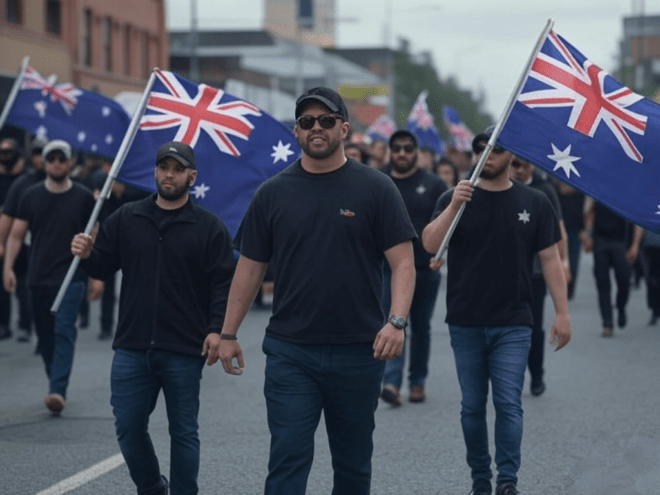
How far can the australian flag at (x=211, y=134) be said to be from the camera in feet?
29.3

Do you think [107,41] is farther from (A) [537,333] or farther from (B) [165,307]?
(B) [165,307]

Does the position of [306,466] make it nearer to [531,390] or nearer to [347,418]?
[347,418]

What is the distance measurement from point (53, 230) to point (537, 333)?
11.8 feet

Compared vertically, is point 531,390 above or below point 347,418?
below

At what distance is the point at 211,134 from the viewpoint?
29.4ft

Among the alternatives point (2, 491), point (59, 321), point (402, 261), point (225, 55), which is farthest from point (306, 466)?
point (225, 55)

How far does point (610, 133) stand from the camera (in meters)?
7.89

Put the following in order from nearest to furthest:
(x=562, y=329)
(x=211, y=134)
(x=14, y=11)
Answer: (x=562, y=329), (x=211, y=134), (x=14, y=11)

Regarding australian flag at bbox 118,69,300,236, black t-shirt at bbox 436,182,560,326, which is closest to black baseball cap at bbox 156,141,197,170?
black t-shirt at bbox 436,182,560,326

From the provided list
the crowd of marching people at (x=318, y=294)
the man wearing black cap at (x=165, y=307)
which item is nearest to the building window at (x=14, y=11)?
the crowd of marching people at (x=318, y=294)

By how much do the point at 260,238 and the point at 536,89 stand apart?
246 cm

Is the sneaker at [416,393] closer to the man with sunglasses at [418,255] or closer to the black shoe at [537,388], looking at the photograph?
the man with sunglasses at [418,255]

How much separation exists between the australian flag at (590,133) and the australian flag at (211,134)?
1778mm

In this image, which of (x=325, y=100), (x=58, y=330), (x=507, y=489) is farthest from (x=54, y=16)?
(x=325, y=100)
